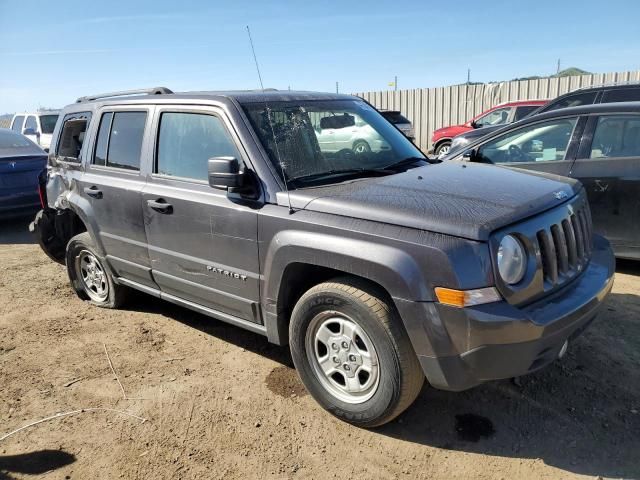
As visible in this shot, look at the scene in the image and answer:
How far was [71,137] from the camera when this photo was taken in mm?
5250

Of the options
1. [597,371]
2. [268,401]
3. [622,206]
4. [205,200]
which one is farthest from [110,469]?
[622,206]

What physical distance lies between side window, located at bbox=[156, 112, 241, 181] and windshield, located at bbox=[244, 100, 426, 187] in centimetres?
27

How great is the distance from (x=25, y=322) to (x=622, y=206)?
582cm

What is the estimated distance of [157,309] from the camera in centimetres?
503

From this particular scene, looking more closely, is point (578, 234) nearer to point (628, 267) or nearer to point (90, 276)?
point (628, 267)

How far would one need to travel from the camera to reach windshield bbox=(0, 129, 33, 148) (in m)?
8.92

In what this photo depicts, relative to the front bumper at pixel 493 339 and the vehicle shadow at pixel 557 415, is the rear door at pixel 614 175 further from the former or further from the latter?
the front bumper at pixel 493 339

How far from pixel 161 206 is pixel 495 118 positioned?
11.7 meters

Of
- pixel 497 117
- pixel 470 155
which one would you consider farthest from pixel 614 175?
pixel 497 117

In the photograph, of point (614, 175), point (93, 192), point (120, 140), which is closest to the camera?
point (120, 140)

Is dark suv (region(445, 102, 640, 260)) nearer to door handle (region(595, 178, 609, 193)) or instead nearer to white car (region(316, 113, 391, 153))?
door handle (region(595, 178, 609, 193))

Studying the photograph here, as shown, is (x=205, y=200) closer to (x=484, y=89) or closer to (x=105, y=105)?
(x=105, y=105)

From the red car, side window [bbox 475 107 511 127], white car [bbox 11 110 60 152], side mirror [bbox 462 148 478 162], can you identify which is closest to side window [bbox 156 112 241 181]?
side mirror [bbox 462 148 478 162]

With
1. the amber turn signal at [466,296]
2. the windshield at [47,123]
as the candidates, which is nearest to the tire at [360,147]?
the amber turn signal at [466,296]
